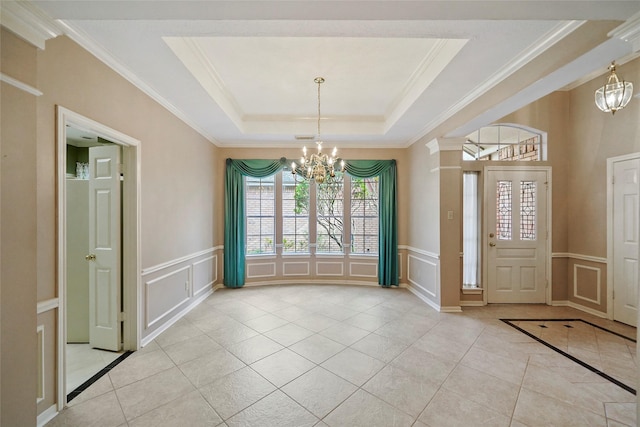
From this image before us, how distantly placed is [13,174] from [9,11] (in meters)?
0.90

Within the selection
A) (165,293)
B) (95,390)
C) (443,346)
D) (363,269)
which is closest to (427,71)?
(443,346)

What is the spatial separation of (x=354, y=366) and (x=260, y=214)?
375 centimetres

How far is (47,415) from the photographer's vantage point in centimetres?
190

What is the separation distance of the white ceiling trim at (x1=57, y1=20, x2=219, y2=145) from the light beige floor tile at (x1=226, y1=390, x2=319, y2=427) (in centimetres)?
321

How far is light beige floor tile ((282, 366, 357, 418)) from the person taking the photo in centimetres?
205

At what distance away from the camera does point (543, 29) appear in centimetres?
199

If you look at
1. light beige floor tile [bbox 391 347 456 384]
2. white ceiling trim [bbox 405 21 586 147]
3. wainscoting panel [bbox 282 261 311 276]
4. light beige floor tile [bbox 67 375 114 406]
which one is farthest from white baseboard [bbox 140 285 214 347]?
white ceiling trim [bbox 405 21 586 147]

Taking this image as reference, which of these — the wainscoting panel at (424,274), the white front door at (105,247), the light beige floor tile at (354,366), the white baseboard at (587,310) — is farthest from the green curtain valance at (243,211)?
the white baseboard at (587,310)

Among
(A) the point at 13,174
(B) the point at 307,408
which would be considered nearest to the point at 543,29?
(B) the point at 307,408

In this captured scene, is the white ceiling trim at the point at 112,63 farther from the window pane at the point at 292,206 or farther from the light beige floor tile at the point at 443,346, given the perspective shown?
the light beige floor tile at the point at 443,346

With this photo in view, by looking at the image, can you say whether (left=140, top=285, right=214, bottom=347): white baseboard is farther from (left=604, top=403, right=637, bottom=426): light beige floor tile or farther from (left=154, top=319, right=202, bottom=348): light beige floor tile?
(left=604, top=403, right=637, bottom=426): light beige floor tile

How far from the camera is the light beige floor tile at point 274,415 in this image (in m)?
1.88

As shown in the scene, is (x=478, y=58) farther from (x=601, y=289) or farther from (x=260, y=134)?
(x=601, y=289)

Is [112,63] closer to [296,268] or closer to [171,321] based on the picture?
[171,321]
